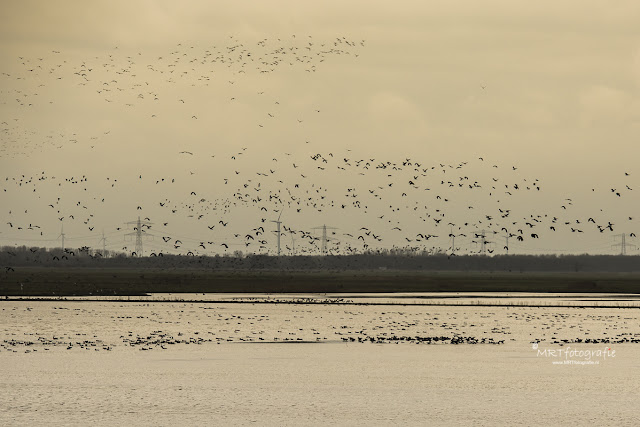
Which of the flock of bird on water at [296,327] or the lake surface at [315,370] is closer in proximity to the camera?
the lake surface at [315,370]

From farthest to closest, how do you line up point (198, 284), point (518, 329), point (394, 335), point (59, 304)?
point (198, 284) → point (59, 304) → point (518, 329) → point (394, 335)

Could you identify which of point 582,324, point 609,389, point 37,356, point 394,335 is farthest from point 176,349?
point 582,324

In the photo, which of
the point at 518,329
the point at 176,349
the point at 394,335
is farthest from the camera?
the point at 518,329

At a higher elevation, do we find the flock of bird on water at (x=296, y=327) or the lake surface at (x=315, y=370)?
the flock of bird on water at (x=296, y=327)

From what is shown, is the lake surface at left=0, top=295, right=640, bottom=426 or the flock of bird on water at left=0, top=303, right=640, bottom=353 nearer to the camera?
the lake surface at left=0, top=295, right=640, bottom=426

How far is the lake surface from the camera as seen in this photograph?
31.8 meters

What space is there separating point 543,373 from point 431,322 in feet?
87.3

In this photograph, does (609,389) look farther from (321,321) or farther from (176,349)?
(321,321)

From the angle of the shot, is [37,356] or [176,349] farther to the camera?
[176,349]

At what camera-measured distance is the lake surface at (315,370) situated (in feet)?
104

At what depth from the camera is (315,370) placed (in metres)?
41.4

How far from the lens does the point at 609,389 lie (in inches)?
1465

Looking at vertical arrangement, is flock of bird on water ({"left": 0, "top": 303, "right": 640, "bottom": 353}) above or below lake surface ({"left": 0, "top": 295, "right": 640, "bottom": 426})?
above

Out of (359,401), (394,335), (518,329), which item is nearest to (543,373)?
(359,401)
